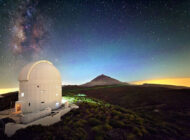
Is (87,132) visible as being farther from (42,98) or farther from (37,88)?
(37,88)

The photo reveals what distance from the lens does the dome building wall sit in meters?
12.8

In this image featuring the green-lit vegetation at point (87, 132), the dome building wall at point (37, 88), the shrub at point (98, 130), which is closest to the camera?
the green-lit vegetation at point (87, 132)

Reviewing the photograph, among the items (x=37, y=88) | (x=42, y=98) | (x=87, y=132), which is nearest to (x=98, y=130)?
(x=87, y=132)

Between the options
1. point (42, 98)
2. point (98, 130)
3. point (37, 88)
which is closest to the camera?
point (98, 130)

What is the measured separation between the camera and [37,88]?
1312cm

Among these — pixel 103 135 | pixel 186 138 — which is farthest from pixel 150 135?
pixel 103 135

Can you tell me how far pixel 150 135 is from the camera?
11.2m

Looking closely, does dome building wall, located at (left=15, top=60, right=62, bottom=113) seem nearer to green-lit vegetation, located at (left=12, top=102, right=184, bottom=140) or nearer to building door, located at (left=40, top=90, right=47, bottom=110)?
building door, located at (left=40, top=90, right=47, bottom=110)

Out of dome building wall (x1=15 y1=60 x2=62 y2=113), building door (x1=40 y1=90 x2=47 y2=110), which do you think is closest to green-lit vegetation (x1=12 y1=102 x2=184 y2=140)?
building door (x1=40 y1=90 x2=47 y2=110)

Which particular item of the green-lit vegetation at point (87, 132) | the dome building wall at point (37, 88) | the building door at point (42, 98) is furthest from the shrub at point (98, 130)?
the building door at point (42, 98)

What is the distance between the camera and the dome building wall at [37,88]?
12.8 meters

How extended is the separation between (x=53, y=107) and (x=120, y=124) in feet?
32.2

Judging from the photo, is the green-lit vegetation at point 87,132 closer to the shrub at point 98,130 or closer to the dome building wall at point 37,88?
the shrub at point 98,130

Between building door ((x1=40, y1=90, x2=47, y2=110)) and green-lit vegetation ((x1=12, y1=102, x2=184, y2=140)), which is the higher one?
building door ((x1=40, y1=90, x2=47, y2=110))
